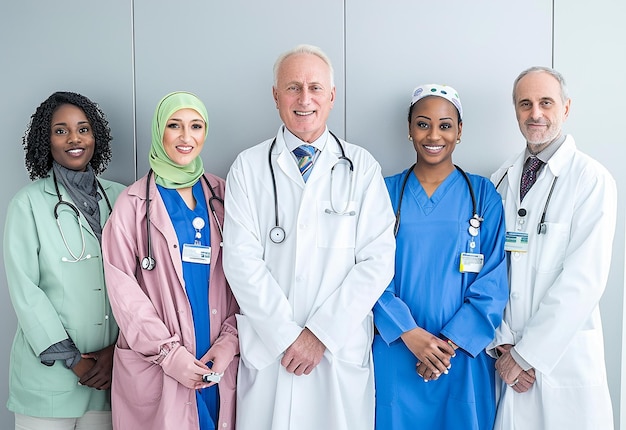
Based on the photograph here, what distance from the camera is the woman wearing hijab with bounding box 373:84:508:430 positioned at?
2078mm

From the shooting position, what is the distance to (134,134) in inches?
109

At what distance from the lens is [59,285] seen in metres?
2.28

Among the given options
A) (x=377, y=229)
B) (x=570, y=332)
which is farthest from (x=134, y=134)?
(x=570, y=332)

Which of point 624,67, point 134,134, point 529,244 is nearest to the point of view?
point 529,244

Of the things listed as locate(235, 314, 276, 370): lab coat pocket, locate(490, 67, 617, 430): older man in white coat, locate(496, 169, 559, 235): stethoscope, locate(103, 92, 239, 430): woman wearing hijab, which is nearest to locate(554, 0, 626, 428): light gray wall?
locate(490, 67, 617, 430): older man in white coat

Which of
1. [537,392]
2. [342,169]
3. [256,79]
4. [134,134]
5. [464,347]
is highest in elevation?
[256,79]

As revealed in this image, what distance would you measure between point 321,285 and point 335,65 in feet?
3.68

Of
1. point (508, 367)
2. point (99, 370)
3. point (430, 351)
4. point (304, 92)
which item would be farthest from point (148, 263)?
point (508, 367)

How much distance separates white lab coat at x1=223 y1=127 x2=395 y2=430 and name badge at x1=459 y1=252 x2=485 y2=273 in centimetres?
29

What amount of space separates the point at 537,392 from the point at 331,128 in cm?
144

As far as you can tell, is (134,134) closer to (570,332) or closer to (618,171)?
(570,332)

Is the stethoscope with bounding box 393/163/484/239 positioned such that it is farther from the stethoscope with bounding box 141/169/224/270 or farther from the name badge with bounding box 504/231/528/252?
the stethoscope with bounding box 141/169/224/270

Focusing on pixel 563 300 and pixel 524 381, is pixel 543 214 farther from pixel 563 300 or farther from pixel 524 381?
pixel 524 381

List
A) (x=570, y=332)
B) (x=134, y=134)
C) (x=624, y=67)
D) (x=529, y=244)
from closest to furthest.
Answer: (x=570, y=332), (x=529, y=244), (x=624, y=67), (x=134, y=134)
